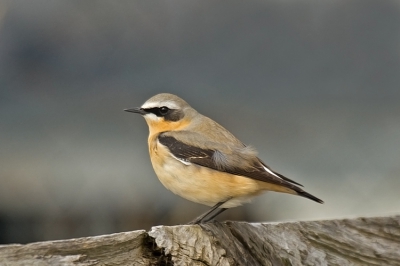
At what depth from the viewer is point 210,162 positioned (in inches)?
220

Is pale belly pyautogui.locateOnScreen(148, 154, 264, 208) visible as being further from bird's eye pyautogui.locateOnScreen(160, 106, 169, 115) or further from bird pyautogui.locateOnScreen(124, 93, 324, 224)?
bird's eye pyautogui.locateOnScreen(160, 106, 169, 115)

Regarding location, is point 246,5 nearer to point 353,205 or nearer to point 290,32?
point 290,32

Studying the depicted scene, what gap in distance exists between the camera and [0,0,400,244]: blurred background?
7.02 m

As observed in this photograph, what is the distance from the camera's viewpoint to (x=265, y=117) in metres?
7.41

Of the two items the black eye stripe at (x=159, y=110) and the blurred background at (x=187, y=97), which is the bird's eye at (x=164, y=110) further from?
the blurred background at (x=187, y=97)

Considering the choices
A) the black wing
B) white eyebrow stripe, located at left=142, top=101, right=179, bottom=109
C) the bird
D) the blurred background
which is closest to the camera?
the black wing

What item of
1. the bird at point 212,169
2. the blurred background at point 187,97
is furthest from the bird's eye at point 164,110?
the blurred background at point 187,97

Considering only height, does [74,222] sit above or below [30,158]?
below

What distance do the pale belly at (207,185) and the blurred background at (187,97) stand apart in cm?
126

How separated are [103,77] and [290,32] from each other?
1.94 meters

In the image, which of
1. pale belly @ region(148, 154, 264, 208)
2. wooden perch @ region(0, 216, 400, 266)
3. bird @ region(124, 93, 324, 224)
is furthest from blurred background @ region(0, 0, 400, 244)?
wooden perch @ region(0, 216, 400, 266)

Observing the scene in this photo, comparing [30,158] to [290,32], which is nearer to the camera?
[30,158]

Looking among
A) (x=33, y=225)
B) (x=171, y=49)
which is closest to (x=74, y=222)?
(x=33, y=225)

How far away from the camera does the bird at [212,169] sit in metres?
5.40
